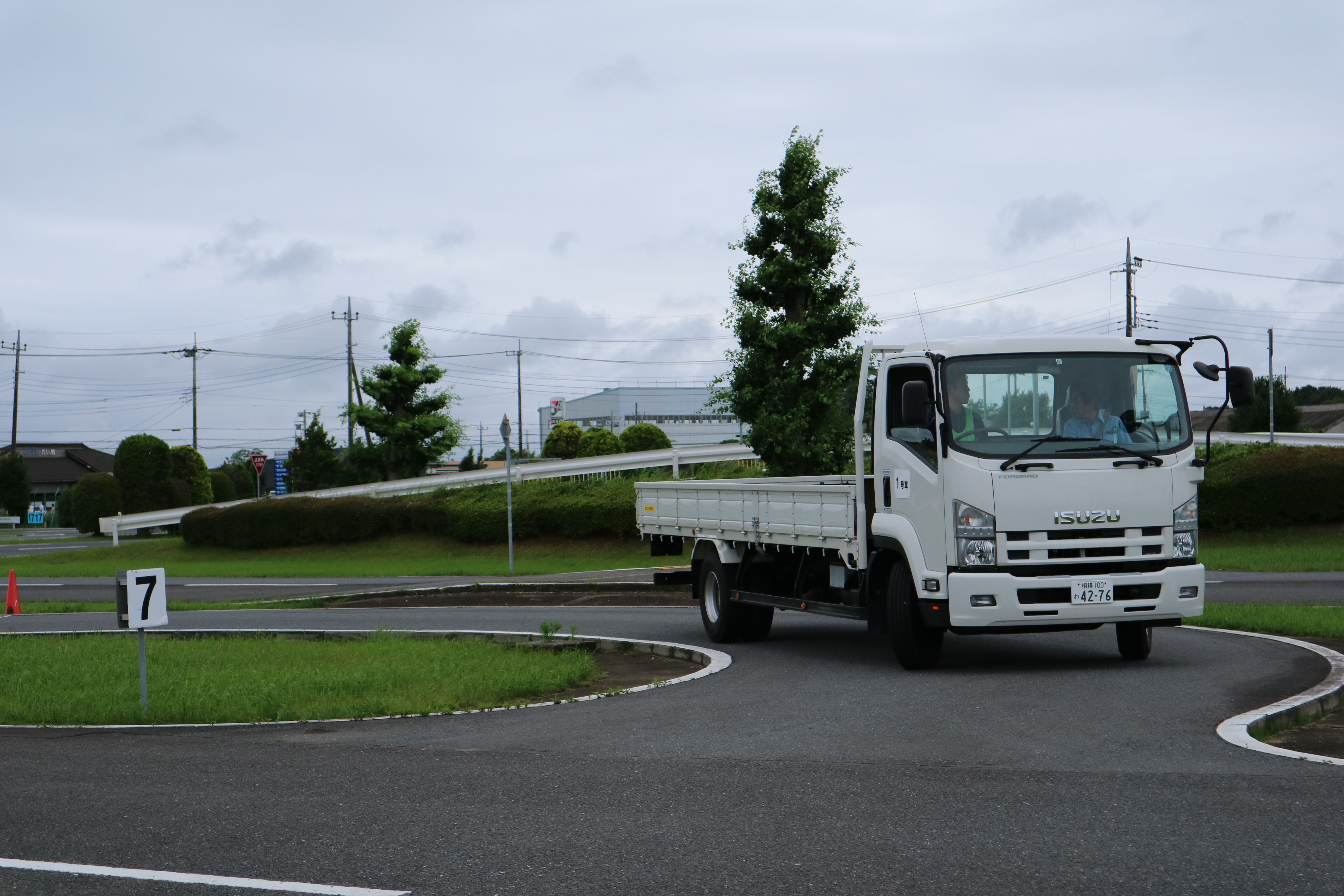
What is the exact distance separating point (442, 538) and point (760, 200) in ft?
50.8

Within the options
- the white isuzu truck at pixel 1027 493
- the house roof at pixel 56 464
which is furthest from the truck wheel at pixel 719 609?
the house roof at pixel 56 464

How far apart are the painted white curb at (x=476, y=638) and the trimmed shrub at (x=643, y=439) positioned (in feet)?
133

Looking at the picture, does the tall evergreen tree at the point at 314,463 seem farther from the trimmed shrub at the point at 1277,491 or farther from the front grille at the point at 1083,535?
the front grille at the point at 1083,535

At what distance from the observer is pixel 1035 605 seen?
10586 mm

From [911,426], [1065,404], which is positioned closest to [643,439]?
[911,426]

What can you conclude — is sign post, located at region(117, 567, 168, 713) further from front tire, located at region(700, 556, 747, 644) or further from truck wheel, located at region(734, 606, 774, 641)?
truck wheel, located at region(734, 606, 774, 641)

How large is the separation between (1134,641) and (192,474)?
5301 cm

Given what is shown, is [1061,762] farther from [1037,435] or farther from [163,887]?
[163,887]

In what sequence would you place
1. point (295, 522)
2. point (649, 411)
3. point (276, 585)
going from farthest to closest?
1. point (649, 411)
2. point (295, 522)
3. point (276, 585)

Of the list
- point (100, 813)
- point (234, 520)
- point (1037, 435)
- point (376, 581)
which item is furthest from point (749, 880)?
point (234, 520)

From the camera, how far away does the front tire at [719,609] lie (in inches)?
567

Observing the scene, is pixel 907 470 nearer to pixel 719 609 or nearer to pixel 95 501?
pixel 719 609

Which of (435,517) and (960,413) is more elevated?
(960,413)

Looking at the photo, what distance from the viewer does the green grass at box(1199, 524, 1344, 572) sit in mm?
24125
